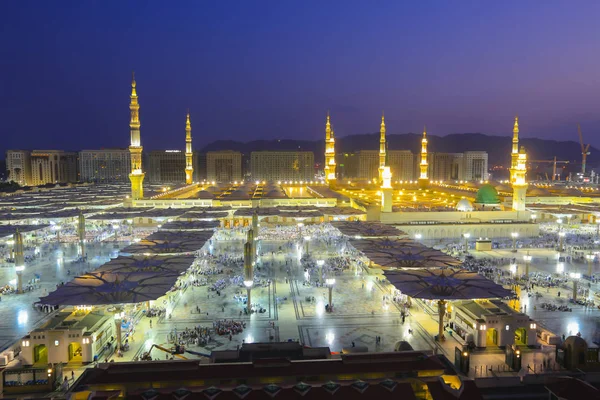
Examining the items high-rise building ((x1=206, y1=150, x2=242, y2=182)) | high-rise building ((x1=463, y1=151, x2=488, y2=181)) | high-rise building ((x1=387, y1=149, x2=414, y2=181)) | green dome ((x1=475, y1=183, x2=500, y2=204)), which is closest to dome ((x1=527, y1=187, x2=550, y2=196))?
green dome ((x1=475, y1=183, x2=500, y2=204))

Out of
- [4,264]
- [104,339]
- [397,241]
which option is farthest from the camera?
[4,264]

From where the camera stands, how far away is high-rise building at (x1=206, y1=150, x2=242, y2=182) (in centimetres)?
13875

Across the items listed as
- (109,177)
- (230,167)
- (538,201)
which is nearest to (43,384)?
(538,201)

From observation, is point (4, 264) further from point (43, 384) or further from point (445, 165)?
point (445, 165)

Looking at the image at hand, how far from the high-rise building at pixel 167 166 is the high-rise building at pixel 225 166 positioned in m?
8.42

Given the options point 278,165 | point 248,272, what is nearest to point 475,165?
point 278,165

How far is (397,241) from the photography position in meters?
28.9

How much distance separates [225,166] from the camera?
13888 centimetres

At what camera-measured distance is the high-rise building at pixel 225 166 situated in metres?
139

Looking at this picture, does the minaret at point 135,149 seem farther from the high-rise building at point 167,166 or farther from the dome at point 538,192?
the high-rise building at point 167,166

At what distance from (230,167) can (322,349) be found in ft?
416

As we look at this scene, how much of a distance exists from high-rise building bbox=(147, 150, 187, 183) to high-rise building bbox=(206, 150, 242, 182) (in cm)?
842

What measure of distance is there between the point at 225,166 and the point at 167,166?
689 inches

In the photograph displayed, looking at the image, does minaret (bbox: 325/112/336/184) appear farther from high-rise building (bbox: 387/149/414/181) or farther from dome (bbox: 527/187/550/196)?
high-rise building (bbox: 387/149/414/181)
